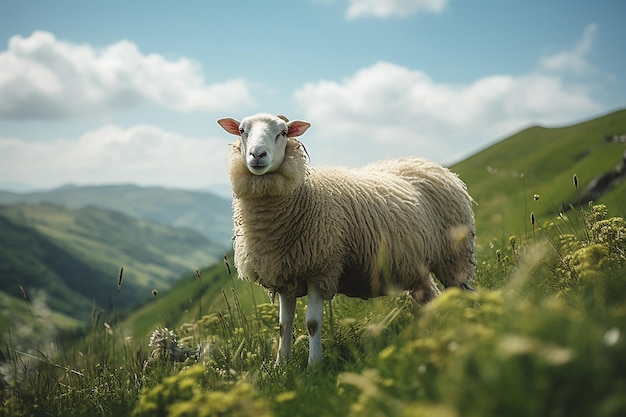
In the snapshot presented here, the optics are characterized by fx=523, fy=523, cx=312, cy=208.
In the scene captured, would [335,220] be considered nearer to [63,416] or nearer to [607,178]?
[63,416]

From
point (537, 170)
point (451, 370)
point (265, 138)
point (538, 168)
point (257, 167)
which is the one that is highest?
point (538, 168)

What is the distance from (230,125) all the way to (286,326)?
2734mm

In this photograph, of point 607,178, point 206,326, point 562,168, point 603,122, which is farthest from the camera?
point 603,122

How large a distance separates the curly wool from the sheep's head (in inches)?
6.4

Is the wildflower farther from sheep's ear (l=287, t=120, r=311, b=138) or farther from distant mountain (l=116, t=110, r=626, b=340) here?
distant mountain (l=116, t=110, r=626, b=340)

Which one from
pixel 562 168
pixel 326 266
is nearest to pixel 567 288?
pixel 326 266

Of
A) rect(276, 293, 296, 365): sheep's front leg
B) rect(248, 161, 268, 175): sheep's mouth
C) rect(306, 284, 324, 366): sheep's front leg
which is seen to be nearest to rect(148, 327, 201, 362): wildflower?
rect(276, 293, 296, 365): sheep's front leg

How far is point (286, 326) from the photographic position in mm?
6641

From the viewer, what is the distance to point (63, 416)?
5.11 metres

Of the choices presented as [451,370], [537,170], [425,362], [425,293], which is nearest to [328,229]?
[425,293]

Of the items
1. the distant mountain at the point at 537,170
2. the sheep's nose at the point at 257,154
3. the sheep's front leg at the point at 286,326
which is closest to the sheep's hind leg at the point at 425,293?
the sheep's front leg at the point at 286,326

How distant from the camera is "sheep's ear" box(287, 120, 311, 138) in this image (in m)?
6.74

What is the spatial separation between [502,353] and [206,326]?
628cm

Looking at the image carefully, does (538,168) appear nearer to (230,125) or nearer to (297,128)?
(297,128)
